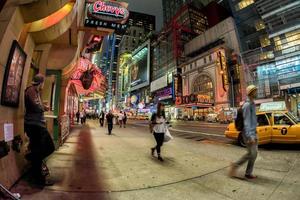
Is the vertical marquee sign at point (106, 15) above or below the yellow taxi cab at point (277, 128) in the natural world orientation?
above

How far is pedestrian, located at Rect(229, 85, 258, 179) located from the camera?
14.2 ft

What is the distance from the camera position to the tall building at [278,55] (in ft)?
103

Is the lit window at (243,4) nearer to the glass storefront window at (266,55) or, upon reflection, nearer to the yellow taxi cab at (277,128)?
the glass storefront window at (266,55)

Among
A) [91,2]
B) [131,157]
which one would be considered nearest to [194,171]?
[131,157]

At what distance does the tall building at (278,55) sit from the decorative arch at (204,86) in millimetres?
10684

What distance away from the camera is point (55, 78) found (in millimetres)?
8766

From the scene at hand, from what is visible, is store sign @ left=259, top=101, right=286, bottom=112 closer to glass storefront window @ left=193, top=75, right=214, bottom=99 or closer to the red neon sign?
the red neon sign

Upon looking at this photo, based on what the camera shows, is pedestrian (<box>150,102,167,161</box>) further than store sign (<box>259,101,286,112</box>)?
No

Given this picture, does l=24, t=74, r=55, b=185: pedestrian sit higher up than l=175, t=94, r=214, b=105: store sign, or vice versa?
l=175, t=94, r=214, b=105: store sign

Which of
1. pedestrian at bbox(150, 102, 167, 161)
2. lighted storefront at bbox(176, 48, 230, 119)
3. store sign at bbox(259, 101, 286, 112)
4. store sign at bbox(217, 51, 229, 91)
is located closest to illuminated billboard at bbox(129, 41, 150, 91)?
lighted storefront at bbox(176, 48, 230, 119)

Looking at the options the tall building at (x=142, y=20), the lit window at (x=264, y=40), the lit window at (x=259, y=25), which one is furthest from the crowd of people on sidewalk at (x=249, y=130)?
the tall building at (x=142, y=20)

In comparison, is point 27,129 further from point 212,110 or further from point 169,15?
point 169,15

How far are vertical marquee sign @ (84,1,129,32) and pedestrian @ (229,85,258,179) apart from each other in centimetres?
754

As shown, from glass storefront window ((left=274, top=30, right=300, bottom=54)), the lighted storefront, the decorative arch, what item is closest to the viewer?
glass storefront window ((left=274, top=30, right=300, bottom=54))
